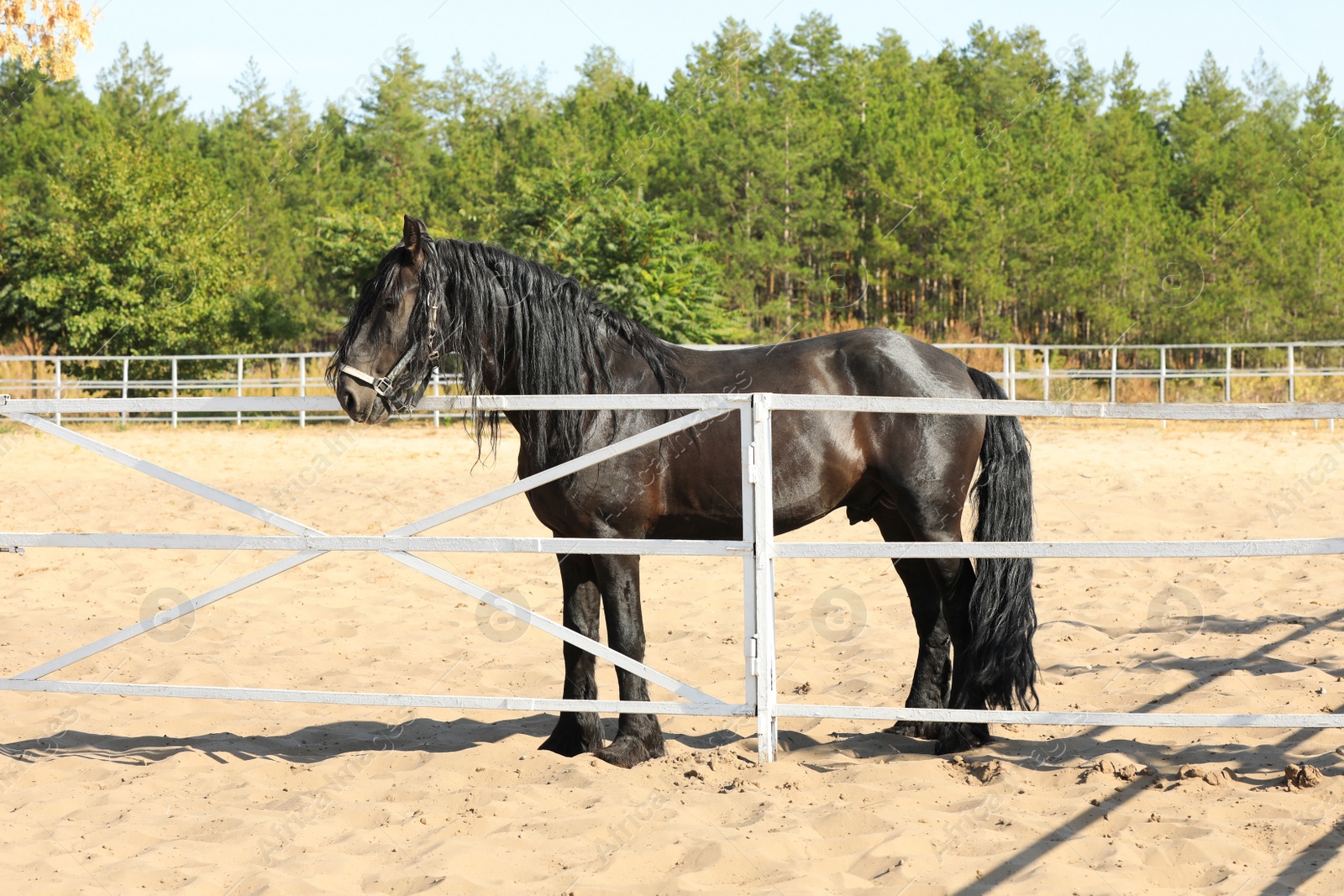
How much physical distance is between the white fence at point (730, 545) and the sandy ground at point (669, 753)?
0.82ft

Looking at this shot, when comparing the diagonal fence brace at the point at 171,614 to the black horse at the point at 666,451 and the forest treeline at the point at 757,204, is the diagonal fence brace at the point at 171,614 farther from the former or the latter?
the forest treeline at the point at 757,204

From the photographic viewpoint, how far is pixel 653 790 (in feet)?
11.4

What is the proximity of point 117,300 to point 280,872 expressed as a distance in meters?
25.0

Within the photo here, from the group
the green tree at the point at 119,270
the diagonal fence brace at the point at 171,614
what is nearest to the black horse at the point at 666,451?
the diagonal fence brace at the point at 171,614

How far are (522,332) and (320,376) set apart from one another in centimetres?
1706

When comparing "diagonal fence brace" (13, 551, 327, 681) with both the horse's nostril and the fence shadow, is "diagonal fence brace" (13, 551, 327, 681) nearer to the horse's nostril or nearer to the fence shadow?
the fence shadow

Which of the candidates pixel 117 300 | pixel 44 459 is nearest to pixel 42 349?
pixel 117 300

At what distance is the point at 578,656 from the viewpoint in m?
3.96

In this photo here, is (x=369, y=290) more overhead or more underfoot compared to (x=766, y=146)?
more underfoot

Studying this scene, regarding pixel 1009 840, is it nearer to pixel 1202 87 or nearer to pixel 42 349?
pixel 42 349

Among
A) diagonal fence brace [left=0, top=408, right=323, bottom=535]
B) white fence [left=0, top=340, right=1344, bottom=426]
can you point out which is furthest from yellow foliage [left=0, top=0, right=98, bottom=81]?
diagonal fence brace [left=0, top=408, right=323, bottom=535]

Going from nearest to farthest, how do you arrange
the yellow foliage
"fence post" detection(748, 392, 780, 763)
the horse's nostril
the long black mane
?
"fence post" detection(748, 392, 780, 763)
the horse's nostril
the long black mane
the yellow foliage

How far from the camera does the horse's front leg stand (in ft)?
12.5

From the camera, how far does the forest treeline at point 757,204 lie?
24.6 m
